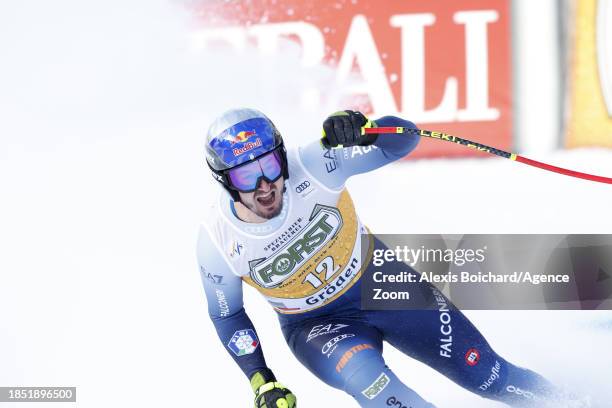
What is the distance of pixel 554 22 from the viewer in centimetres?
444

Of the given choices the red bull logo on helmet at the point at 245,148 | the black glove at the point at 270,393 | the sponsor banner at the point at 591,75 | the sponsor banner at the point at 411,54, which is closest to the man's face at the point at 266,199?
the red bull logo on helmet at the point at 245,148

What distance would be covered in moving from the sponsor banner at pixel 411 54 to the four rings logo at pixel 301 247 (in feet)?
2.70

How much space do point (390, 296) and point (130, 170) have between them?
167cm

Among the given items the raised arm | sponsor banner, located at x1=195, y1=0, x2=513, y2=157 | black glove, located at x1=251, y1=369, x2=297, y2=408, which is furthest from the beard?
sponsor banner, located at x1=195, y1=0, x2=513, y2=157

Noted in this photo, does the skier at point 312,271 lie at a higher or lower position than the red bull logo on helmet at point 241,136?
lower

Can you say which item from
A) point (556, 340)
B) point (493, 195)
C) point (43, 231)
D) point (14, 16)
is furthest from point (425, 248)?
point (14, 16)

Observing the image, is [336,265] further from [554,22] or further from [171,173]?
[554,22]

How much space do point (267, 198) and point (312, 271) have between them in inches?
16.9

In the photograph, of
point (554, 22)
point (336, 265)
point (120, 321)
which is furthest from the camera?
point (120, 321)

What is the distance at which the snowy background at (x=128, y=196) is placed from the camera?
472 centimetres

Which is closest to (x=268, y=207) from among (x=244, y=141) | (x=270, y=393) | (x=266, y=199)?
(x=266, y=199)

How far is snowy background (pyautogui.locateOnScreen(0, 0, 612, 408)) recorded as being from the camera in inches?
186

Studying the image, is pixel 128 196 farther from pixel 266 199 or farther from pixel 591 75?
pixel 591 75

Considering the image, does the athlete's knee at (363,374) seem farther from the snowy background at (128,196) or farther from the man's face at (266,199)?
A: the snowy background at (128,196)
